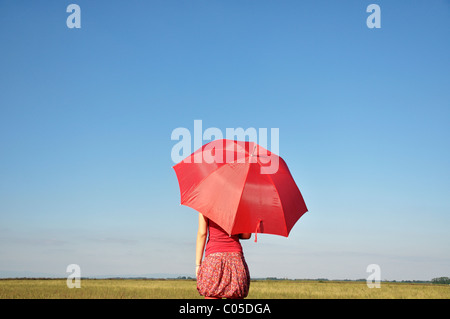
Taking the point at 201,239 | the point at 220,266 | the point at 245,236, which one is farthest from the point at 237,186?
the point at 220,266

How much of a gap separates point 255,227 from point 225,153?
4.51 ft

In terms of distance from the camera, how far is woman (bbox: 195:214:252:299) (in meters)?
7.26

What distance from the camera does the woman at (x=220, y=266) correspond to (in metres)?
7.26

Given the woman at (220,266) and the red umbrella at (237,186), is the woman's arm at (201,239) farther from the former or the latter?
the red umbrella at (237,186)

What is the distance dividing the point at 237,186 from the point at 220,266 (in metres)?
1.37

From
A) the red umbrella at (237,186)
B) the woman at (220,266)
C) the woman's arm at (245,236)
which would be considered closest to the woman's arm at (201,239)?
the woman at (220,266)

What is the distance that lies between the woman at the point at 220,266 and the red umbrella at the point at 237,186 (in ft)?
0.84

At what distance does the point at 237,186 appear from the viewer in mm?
7797

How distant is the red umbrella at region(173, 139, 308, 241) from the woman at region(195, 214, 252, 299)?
0.84 feet
